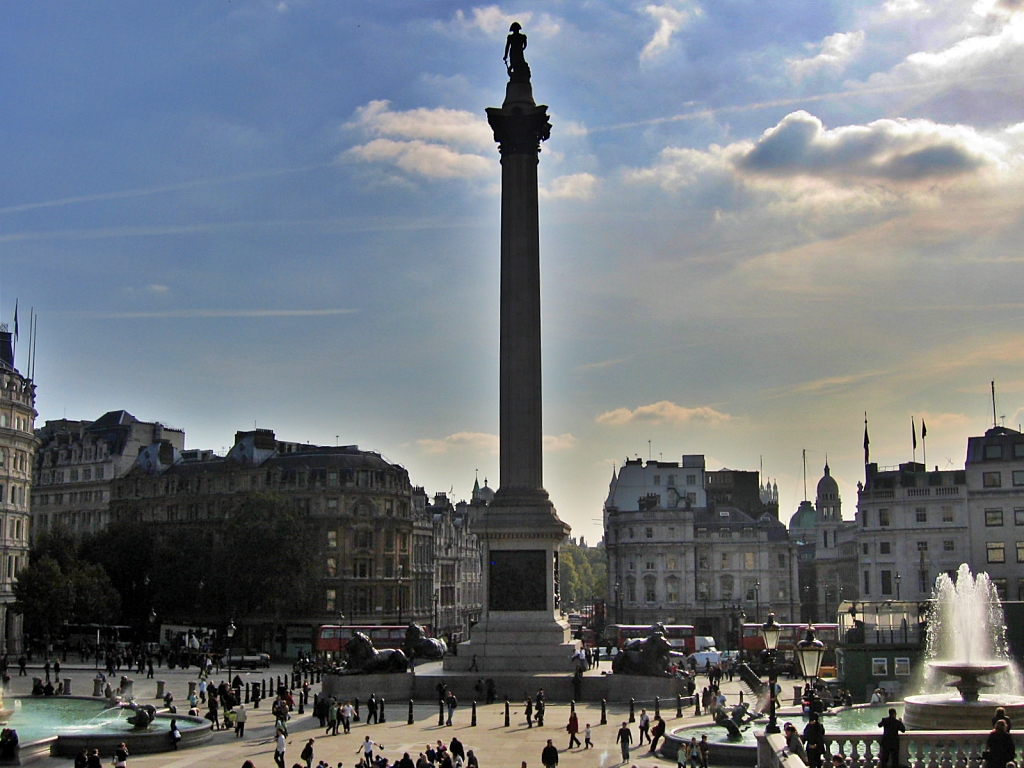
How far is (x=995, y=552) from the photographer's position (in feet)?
299

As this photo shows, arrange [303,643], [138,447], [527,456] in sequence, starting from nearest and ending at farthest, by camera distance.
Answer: [527,456]
[303,643]
[138,447]

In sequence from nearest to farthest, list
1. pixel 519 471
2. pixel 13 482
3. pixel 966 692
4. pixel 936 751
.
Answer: pixel 936 751 < pixel 966 692 < pixel 519 471 < pixel 13 482

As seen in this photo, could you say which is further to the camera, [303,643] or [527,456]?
[303,643]

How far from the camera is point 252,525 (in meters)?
91.2

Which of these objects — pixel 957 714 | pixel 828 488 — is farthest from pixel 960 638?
pixel 828 488

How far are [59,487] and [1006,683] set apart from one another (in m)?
102

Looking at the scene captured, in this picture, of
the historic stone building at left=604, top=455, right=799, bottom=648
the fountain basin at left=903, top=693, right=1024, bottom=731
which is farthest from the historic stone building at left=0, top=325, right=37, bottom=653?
the fountain basin at left=903, top=693, right=1024, bottom=731

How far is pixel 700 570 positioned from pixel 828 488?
248 ft

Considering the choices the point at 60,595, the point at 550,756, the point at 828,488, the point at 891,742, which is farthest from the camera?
the point at 828,488

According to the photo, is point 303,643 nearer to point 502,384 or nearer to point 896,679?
point 502,384

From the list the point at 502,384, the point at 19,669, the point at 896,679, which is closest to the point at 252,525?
the point at 19,669

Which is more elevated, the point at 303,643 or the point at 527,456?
the point at 527,456

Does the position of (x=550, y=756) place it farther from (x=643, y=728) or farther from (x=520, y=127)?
(x=520, y=127)

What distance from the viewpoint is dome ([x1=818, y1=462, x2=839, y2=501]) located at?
616 ft
